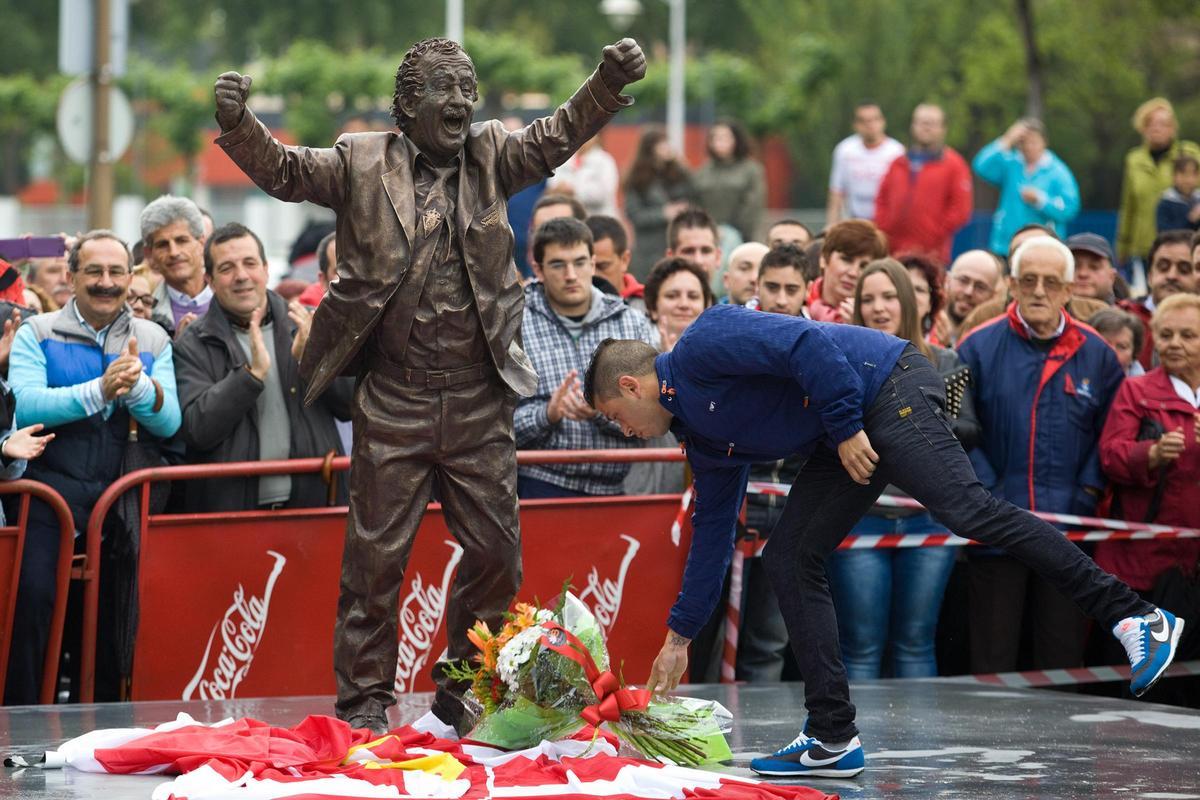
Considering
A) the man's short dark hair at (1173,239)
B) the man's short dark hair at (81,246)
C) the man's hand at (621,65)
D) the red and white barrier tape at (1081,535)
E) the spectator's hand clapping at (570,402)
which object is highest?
the man's hand at (621,65)

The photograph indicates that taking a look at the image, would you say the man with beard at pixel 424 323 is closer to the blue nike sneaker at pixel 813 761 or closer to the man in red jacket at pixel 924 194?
the blue nike sneaker at pixel 813 761

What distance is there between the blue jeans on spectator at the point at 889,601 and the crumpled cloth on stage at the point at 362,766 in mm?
2204

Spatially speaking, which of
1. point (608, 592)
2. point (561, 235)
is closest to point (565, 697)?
point (608, 592)

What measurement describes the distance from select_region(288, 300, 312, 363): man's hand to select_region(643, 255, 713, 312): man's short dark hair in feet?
5.48

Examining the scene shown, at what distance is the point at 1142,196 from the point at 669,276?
5.21 metres

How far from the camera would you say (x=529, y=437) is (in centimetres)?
824

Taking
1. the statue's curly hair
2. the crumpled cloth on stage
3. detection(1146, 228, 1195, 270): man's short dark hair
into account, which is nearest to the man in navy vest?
the crumpled cloth on stage

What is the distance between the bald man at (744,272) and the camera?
9.53m

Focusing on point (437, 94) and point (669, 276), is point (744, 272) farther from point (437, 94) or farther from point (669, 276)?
point (437, 94)

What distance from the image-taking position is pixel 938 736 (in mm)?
6816

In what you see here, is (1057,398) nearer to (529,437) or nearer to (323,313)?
(529,437)

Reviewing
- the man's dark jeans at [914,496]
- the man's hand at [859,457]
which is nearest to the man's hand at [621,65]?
the man's dark jeans at [914,496]

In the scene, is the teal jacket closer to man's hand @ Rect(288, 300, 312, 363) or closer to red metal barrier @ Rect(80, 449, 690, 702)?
red metal barrier @ Rect(80, 449, 690, 702)

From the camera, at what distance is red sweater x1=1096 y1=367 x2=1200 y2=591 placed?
8.11m
